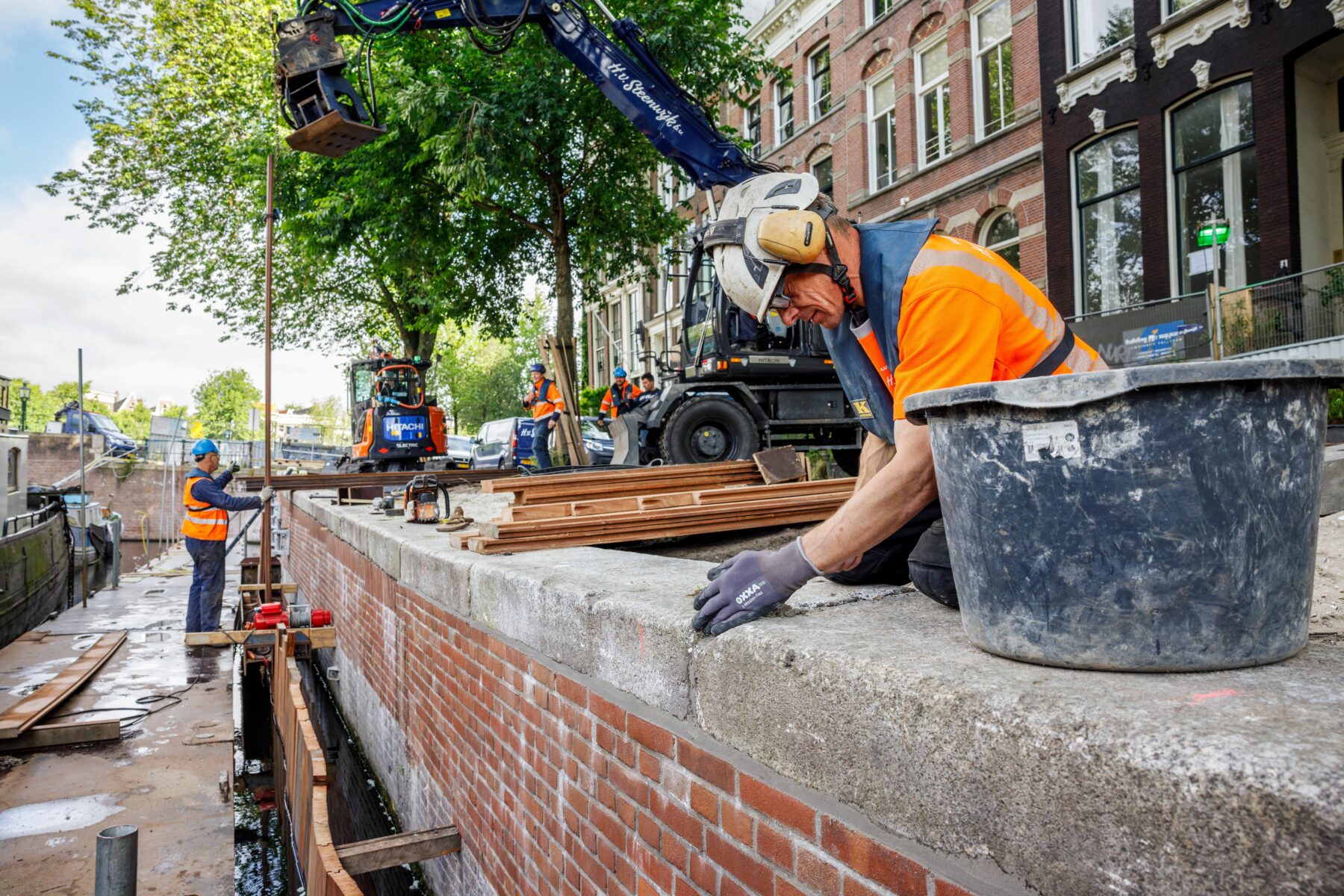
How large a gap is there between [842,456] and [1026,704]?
1030 centimetres

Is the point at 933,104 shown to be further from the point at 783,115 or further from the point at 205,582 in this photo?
the point at 205,582

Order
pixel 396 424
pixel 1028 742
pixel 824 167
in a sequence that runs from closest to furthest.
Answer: pixel 1028 742 < pixel 396 424 < pixel 824 167

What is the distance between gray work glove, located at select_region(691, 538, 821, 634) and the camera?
1.99 metres

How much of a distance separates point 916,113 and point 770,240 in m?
19.5

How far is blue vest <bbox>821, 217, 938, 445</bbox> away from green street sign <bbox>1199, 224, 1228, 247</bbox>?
11920 mm

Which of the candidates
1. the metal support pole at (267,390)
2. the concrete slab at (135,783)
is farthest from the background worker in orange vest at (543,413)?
the concrete slab at (135,783)

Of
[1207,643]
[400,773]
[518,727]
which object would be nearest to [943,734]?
[1207,643]

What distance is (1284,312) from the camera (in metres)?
10.8

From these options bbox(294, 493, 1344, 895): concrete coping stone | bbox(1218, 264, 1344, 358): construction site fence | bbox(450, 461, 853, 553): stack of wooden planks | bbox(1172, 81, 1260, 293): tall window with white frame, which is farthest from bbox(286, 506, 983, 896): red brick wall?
bbox(1172, 81, 1260, 293): tall window with white frame

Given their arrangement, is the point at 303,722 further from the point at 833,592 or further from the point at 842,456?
the point at 842,456

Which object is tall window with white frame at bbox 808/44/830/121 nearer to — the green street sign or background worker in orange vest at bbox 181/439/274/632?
the green street sign

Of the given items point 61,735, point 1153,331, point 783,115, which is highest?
point 783,115

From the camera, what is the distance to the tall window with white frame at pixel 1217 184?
1270 centimetres

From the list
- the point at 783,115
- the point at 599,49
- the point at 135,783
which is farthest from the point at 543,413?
the point at 783,115
